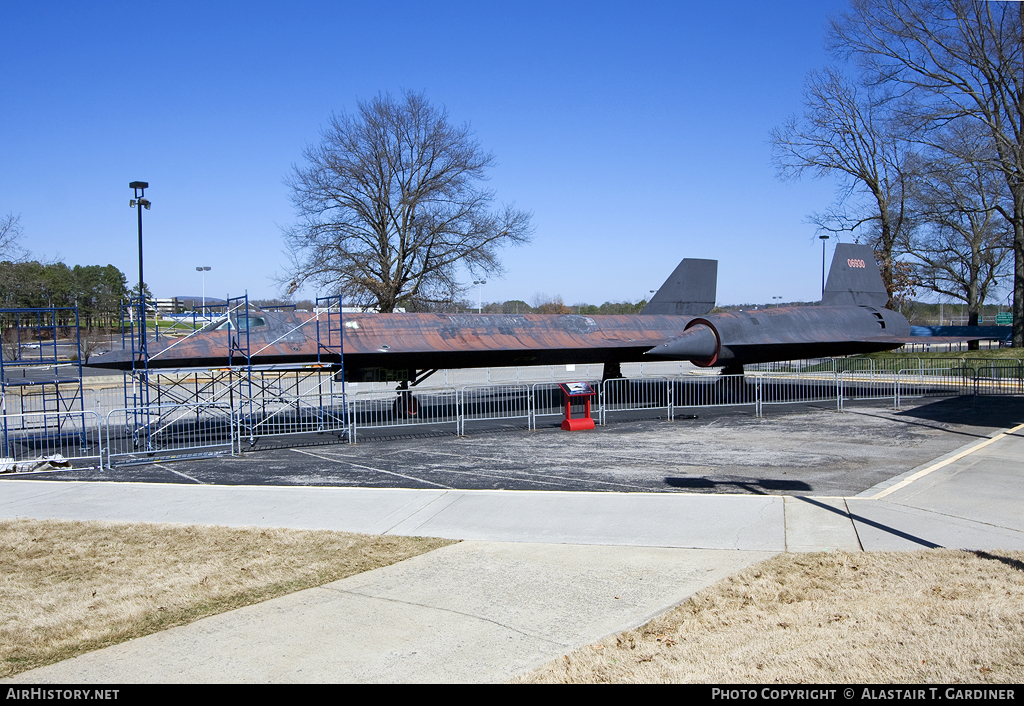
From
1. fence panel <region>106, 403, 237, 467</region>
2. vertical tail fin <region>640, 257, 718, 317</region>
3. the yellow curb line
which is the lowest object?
the yellow curb line

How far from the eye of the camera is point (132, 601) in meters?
5.68

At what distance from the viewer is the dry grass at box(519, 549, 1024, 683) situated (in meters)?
3.99

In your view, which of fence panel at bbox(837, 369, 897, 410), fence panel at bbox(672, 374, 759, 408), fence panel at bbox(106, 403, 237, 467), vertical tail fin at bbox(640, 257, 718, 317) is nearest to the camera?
fence panel at bbox(106, 403, 237, 467)

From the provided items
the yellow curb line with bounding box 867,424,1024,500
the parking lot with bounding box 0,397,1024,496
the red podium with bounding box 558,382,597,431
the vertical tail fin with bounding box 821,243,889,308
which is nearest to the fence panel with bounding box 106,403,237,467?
the parking lot with bounding box 0,397,1024,496

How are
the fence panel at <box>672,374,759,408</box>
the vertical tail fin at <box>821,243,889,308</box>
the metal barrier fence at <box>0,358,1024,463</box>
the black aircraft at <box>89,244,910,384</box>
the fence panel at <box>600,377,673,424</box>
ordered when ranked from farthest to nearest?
the vertical tail fin at <box>821,243,889,308</box>
the fence panel at <box>672,374,759,408</box>
the fence panel at <box>600,377,673,424</box>
the black aircraft at <box>89,244,910,384</box>
the metal barrier fence at <box>0,358,1024,463</box>

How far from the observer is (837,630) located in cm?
460

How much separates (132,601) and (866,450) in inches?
480

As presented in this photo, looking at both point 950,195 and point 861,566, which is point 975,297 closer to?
point 950,195

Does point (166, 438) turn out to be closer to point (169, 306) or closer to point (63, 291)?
point (169, 306)

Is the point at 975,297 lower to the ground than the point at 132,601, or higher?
higher

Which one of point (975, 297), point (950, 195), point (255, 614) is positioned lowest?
point (255, 614)

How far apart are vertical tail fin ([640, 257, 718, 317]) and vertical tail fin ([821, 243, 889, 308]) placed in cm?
405

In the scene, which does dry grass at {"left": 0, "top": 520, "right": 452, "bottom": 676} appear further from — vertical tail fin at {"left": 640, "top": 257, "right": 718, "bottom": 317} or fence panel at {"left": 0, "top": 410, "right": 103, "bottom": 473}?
vertical tail fin at {"left": 640, "top": 257, "right": 718, "bottom": 317}
